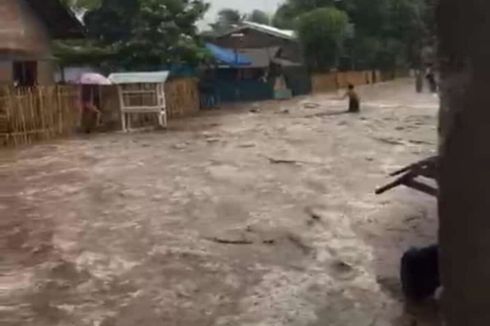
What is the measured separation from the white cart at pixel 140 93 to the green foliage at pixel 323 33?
18.8 meters

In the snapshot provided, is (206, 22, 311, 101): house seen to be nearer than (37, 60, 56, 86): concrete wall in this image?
No

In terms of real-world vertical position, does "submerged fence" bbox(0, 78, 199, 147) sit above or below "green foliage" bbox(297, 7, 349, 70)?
below

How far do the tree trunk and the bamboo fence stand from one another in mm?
17378

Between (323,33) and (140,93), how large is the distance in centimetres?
1982

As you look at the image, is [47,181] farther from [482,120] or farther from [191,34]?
[191,34]

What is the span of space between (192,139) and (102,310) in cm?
1339

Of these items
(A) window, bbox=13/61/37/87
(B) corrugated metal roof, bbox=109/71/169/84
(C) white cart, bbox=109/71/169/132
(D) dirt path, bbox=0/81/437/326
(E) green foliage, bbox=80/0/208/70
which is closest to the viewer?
(D) dirt path, bbox=0/81/437/326

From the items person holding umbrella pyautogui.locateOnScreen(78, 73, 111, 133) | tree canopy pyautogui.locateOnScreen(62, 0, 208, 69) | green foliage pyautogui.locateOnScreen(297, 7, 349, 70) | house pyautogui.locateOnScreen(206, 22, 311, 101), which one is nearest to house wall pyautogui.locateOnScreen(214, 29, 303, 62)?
house pyautogui.locateOnScreen(206, 22, 311, 101)

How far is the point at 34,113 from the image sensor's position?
18.9 metres

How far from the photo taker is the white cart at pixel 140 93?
2183 centimetres

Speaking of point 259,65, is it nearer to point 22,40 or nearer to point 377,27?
point 377,27

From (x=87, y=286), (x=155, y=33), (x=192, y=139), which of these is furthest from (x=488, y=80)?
(x=155, y=33)

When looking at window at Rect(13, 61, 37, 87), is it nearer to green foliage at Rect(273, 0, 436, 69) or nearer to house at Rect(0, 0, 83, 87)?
house at Rect(0, 0, 83, 87)

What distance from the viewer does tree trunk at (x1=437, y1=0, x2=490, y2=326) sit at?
1.46 meters
